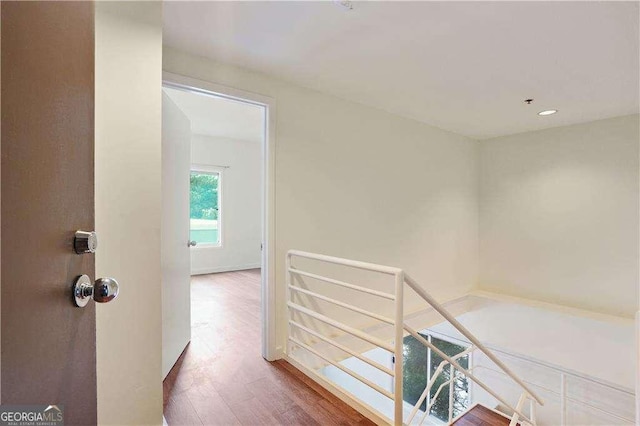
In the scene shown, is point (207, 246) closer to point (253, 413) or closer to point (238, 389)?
point (238, 389)

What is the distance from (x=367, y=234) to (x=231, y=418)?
1.98 m

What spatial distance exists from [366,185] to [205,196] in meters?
3.65

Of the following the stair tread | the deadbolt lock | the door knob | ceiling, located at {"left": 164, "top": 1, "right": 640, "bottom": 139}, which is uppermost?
ceiling, located at {"left": 164, "top": 1, "right": 640, "bottom": 139}

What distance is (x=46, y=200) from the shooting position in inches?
24.0

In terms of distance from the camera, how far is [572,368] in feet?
12.2

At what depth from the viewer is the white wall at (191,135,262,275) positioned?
5.48 meters

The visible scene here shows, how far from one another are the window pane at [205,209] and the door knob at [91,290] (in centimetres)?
516

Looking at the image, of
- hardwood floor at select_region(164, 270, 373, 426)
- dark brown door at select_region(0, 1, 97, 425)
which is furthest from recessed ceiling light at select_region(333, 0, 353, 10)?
hardwood floor at select_region(164, 270, 373, 426)

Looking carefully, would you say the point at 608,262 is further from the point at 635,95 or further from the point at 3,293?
the point at 3,293

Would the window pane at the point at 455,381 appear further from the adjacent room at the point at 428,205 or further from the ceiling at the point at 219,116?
the ceiling at the point at 219,116

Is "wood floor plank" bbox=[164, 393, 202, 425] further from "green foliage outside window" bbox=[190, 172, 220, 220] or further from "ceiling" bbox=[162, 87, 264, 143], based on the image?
"green foliage outside window" bbox=[190, 172, 220, 220]

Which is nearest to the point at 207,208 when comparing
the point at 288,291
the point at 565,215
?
the point at 288,291

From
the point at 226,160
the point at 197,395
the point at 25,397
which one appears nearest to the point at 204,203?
the point at 226,160
